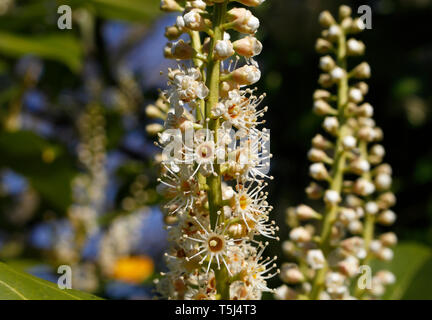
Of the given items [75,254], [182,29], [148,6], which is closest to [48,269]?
[75,254]

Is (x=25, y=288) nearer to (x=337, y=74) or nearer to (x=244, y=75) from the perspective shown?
(x=244, y=75)

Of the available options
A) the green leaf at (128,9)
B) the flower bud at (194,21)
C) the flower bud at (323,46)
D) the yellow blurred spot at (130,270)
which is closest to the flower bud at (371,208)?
the flower bud at (323,46)

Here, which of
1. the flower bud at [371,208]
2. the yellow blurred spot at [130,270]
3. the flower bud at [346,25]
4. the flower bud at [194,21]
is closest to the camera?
the flower bud at [194,21]

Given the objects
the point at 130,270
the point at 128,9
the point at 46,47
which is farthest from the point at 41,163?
the point at 130,270

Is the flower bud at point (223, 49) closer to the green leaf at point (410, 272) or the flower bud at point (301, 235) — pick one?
the flower bud at point (301, 235)

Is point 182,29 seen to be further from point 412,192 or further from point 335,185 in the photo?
point 412,192

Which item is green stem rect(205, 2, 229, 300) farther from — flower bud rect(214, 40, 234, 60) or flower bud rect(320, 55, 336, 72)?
flower bud rect(320, 55, 336, 72)
